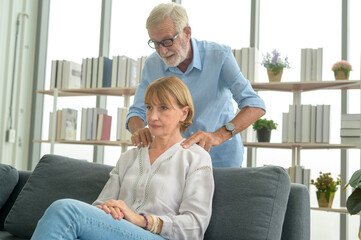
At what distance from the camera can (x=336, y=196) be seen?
3.69 m

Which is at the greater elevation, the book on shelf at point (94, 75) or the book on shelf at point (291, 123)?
the book on shelf at point (94, 75)

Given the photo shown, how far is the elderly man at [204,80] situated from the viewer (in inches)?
76.0

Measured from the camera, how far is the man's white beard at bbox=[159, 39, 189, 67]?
1.97m

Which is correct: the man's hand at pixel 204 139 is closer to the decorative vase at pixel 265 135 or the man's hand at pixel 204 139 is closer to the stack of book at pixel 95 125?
the decorative vase at pixel 265 135

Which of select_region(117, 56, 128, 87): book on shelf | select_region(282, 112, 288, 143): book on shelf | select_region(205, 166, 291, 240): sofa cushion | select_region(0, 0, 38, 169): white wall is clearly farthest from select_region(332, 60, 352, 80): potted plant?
select_region(0, 0, 38, 169): white wall

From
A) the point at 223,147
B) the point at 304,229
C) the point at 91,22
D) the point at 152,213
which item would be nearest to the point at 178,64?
the point at 223,147

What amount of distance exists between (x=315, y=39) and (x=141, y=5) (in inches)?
71.6

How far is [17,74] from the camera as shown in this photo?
16.0 ft

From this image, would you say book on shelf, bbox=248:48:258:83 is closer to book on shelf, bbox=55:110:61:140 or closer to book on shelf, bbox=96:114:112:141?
book on shelf, bbox=96:114:112:141

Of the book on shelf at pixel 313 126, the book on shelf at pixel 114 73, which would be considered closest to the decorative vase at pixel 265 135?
the book on shelf at pixel 313 126

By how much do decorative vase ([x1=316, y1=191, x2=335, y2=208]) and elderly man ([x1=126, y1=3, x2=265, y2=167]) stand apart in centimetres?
150

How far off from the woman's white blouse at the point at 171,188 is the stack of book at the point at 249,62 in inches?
80.4

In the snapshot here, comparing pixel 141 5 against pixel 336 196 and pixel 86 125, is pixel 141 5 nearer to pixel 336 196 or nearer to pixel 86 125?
pixel 86 125

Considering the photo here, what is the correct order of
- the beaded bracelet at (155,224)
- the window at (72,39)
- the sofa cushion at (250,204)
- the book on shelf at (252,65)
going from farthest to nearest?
the window at (72,39) < the book on shelf at (252,65) < the sofa cushion at (250,204) < the beaded bracelet at (155,224)
